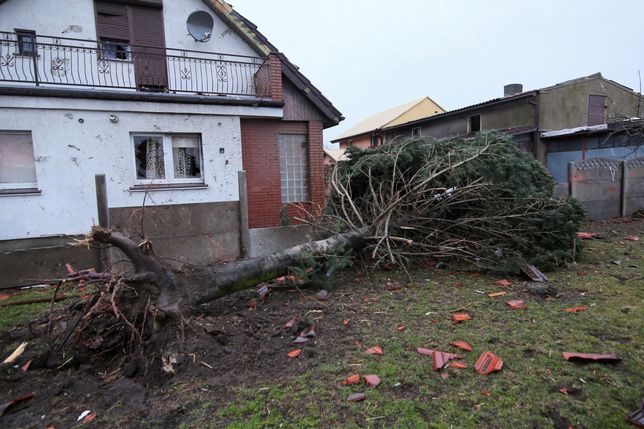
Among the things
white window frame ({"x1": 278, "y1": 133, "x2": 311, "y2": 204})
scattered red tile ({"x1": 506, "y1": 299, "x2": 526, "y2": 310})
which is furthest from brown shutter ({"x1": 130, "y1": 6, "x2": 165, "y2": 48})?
scattered red tile ({"x1": 506, "y1": 299, "x2": 526, "y2": 310})

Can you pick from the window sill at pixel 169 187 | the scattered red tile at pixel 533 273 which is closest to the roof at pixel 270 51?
the window sill at pixel 169 187

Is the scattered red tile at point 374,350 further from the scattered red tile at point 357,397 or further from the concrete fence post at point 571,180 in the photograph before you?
the concrete fence post at point 571,180

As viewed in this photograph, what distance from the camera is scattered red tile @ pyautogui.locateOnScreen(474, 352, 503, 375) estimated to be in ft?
9.04

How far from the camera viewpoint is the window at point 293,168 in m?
9.87

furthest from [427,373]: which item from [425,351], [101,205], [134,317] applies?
[101,205]

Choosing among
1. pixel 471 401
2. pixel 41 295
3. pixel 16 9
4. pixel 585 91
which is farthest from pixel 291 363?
pixel 585 91

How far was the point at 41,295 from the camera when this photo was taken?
6.53 m

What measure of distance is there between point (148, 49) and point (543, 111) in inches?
626

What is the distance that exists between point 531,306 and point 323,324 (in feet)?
7.84

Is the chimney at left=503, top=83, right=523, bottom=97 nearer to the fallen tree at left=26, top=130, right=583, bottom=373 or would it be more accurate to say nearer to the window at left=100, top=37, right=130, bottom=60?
the fallen tree at left=26, top=130, right=583, bottom=373

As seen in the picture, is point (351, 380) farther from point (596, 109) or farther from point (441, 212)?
point (596, 109)

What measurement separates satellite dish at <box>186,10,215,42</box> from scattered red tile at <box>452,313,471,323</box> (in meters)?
9.05

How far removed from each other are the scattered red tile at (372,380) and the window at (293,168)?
7404mm

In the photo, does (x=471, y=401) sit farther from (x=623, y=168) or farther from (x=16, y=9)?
(x=623, y=168)
